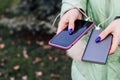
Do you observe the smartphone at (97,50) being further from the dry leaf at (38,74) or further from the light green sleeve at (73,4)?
the dry leaf at (38,74)

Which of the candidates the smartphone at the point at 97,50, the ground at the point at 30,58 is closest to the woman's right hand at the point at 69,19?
the smartphone at the point at 97,50

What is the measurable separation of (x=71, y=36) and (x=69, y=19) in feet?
0.44

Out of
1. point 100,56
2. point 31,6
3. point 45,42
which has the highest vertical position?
point 100,56

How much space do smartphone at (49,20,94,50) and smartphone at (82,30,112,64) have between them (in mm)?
60

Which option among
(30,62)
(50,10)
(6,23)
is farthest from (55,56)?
(6,23)

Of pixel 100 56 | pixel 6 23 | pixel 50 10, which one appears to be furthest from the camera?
pixel 6 23

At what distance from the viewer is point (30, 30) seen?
19.8ft

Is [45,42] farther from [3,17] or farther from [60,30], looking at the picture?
[60,30]

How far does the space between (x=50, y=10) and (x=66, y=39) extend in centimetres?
383

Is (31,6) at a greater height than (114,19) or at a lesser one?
lesser

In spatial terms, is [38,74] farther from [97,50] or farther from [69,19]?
[97,50]

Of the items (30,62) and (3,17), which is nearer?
(30,62)

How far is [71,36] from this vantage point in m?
2.02

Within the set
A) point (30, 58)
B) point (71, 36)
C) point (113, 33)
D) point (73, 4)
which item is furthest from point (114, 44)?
point (30, 58)
